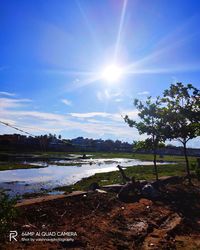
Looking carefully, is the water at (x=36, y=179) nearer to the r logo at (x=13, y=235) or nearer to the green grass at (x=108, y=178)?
the green grass at (x=108, y=178)

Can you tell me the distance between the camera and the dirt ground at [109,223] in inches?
372

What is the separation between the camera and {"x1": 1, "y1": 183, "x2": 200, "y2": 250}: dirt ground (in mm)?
9438

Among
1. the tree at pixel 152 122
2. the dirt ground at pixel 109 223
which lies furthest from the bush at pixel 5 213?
the tree at pixel 152 122

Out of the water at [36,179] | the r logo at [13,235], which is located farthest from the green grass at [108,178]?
the r logo at [13,235]

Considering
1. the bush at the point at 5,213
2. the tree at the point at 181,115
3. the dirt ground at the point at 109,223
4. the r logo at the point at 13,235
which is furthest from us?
the tree at the point at 181,115

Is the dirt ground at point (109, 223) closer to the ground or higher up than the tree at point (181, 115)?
closer to the ground

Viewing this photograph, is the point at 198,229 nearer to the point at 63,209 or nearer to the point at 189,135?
the point at 63,209

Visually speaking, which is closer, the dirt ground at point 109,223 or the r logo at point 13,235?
the r logo at point 13,235

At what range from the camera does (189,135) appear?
23.1 meters

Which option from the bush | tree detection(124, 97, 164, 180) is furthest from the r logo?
tree detection(124, 97, 164, 180)

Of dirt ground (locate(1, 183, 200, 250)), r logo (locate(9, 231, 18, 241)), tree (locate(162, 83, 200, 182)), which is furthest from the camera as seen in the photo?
tree (locate(162, 83, 200, 182))

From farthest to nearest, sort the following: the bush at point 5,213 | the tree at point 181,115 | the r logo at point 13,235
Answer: the tree at point 181,115 < the r logo at point 13,235 < the bush at point 5,213

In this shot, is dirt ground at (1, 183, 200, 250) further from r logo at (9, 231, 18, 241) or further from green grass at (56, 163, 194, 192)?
green grass at (56, 163, 194, 192)

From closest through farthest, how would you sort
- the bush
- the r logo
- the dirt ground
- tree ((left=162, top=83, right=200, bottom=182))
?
the bush < the r logo < the dirt ground < tree ((left=162, top=83, right=200, bottom=182))
